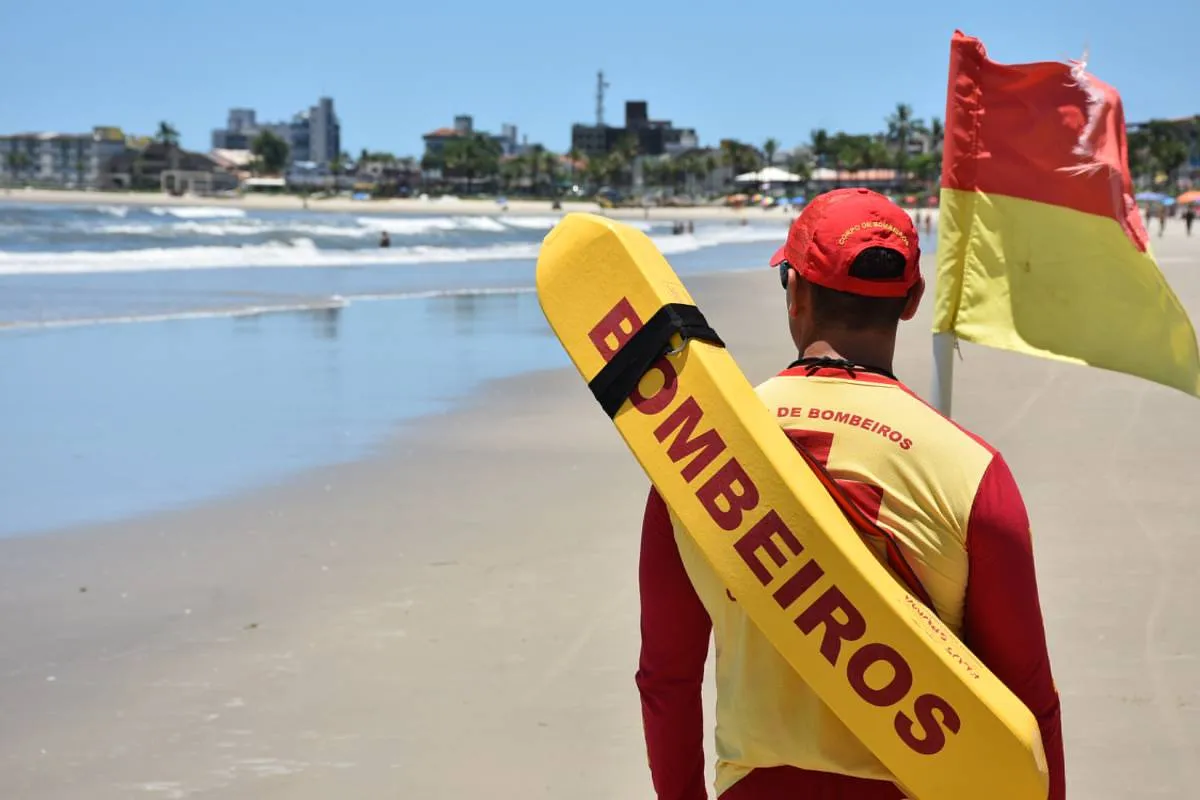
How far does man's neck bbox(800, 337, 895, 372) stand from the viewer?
1948 millimetres

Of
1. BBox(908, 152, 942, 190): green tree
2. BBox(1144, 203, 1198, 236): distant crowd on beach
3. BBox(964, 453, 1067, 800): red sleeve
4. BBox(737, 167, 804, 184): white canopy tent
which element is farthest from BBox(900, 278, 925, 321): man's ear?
BBox(737, 167, 804, 184): white canopy tent

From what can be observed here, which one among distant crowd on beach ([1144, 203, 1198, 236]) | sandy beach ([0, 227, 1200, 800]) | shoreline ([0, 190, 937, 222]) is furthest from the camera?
shoreline ([0, 190, 937, 222])

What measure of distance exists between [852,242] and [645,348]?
0.33 m

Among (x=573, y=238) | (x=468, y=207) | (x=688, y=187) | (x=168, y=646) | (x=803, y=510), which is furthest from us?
(x=688, y=187)

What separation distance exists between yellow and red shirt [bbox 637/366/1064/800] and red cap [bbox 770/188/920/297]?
0.41 ft

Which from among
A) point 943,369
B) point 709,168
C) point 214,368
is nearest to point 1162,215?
point 214,368

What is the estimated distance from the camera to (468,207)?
151625 millimetres

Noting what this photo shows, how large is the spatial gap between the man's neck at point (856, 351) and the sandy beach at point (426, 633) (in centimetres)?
264

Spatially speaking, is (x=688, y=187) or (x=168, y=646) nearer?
(x=168, y=646)

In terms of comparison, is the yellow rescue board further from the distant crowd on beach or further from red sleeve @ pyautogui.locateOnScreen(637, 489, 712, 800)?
the distant crowd on beach

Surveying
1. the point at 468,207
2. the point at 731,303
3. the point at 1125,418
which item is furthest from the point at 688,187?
the point at 1125,418

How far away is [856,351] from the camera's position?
1948 mm

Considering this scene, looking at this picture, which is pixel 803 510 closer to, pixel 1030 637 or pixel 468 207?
pixel 1030 637

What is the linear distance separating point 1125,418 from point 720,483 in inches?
385
